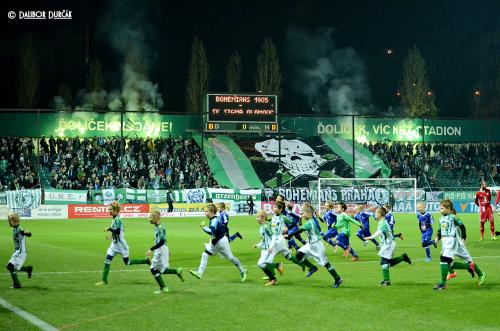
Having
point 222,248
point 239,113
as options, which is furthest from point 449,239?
point 239,113

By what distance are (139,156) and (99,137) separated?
5.01m

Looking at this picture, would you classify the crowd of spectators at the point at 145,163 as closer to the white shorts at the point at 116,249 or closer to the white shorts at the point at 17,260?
the white shorts at the point at 17,260

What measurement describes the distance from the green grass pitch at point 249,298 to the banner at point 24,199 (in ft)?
80.7

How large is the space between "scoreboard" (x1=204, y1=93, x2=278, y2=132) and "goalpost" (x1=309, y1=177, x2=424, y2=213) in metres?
6.38

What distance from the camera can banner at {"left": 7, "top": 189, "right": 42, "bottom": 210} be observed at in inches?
→ 1937

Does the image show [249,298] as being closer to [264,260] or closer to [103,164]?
[264,260]

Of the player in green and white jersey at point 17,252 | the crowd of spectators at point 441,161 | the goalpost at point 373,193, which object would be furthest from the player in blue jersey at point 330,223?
the crowd of spectators at point 441,161

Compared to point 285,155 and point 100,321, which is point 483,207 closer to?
point 100,321

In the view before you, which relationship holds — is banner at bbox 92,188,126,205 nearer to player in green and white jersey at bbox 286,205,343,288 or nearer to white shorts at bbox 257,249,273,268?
white shorts at bbox 257,249,273,268

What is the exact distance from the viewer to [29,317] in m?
13.2

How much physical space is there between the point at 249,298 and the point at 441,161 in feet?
182

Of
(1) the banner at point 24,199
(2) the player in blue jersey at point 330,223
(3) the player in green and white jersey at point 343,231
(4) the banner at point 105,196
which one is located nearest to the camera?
(3) the player in green and white jersey at point 343,231

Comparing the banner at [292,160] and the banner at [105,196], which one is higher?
the banner at [292,160]

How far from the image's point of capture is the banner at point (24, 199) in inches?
1937
